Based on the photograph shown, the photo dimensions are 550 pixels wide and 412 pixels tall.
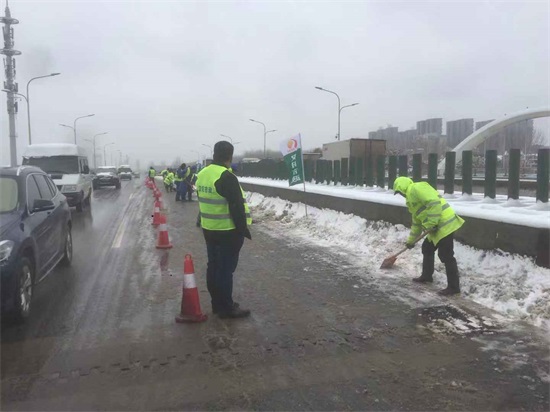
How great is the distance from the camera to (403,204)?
919cm

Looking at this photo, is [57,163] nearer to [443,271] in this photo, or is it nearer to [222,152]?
[222,152]

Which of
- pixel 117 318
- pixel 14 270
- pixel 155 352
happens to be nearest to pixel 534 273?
pixel 155 352

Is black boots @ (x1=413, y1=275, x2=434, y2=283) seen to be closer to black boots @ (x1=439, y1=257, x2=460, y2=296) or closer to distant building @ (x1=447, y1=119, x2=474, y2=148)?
black boots @ (x1=439, y1=257, x2=460, y2=296)

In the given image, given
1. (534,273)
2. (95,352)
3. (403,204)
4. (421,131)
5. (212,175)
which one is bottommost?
(95,352)

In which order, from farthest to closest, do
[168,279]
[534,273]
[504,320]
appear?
[168,279] → [534,273] → [504,320]

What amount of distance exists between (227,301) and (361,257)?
4.00 m

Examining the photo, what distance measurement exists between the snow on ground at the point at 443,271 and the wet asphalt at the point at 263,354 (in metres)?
0.38

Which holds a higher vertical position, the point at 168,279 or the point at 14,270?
the point at 14,270

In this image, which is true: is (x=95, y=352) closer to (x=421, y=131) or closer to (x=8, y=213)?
(x=8, y=213)

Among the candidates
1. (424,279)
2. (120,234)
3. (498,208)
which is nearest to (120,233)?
(120,234)

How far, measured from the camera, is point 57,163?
58.9ft

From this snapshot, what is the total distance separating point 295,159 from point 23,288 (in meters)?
10.2

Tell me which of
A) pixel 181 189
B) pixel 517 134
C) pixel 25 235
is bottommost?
pixel 181 189

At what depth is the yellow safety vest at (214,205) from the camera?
16.6 feet
